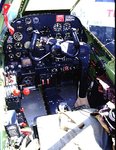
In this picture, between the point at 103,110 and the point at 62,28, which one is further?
the point at 62,28

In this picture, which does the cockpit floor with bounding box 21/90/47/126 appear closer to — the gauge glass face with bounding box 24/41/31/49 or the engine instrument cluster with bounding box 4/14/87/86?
the engine instrument cluster with bounding box 4/14/87/86

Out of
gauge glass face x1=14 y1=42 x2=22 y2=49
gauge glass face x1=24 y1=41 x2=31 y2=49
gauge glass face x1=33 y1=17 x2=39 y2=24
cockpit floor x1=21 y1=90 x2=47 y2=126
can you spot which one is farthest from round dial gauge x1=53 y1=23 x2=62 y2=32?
cockpit floor x1=21 y1=90 x2=47 y2=126

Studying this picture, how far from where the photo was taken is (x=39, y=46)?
4.35 metres

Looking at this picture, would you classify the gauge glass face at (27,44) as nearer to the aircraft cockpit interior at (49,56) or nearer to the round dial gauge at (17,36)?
the aircraft cockpit interior at (49,56)

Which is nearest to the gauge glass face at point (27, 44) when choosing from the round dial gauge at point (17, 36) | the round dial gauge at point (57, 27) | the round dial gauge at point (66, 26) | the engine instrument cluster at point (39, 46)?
the engine instrument cluster at point (39, 46)

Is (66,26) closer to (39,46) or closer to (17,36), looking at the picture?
(39,46)

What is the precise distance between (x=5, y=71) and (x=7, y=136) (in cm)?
143

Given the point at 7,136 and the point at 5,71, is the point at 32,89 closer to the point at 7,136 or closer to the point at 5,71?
the point at 5,71

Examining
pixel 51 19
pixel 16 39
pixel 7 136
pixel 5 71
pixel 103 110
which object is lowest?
pixel 7 136

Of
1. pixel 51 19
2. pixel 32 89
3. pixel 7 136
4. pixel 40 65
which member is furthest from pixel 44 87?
pixel 7 136

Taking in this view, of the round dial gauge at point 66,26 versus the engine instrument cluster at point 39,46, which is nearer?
Answer: the engine instrument cluster at point 39,46

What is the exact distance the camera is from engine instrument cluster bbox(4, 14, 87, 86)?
430 cm

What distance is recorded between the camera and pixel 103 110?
3.12 m

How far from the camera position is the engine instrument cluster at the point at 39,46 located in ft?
14.1
